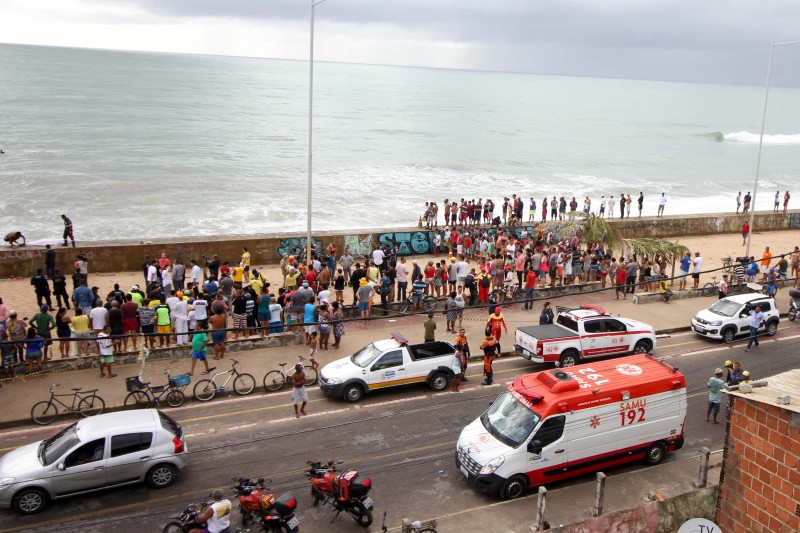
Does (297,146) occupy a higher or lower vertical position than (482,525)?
higher

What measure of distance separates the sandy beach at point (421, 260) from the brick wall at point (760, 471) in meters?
15.6

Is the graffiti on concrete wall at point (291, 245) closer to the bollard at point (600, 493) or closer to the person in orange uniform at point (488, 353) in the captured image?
the person in orange uniform at point (488, 353)

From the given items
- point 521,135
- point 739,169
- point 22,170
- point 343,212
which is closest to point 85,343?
point 343,212

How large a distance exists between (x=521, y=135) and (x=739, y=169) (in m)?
37.3

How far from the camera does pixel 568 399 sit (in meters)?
12.6

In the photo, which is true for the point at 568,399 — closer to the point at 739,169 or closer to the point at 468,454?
the point at 468,454

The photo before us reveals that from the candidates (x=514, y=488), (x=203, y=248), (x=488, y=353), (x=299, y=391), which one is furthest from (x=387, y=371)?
(x=203, y=248)

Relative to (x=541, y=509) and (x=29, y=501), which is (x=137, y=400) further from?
(x=541, y=509)

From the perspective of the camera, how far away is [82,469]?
12.0 meters

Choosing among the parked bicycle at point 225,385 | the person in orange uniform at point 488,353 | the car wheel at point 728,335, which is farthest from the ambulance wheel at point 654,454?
the parked bicycle at point 225,385

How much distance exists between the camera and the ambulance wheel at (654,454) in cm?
1370

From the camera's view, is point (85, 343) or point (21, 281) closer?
point (85, 343)

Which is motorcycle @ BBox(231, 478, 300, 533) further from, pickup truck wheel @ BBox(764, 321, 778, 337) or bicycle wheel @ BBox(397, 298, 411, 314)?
pickup truck wheel @ BBox(764, 321, 778, 337)

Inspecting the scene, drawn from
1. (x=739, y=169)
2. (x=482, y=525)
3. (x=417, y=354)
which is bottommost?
(x=482, y=525)
